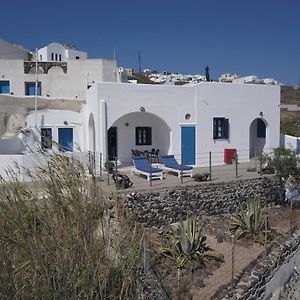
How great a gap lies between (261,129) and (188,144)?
235 inches

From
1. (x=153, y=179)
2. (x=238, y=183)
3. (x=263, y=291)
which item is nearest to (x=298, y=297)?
(x=263, y=291)

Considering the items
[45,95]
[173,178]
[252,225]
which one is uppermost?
[45,95]

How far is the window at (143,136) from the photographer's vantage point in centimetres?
2019

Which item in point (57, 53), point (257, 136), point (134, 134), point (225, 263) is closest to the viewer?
point (225, 263)

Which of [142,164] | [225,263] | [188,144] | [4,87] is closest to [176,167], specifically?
[142,164]

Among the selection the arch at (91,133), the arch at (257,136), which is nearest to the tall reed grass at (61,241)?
the arch at (91,133)

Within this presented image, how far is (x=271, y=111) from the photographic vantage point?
850 inches

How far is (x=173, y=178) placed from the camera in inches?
612

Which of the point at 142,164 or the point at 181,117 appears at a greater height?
the point at 181,117

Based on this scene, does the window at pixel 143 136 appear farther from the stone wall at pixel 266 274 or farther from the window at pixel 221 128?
the stone wall at pixel 266 274

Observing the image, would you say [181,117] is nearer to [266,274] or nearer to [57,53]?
[266,274]

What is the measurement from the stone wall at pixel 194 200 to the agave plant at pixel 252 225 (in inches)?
47.5

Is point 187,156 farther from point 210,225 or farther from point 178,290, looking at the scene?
point 178,290

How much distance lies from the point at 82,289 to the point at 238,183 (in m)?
12.1
